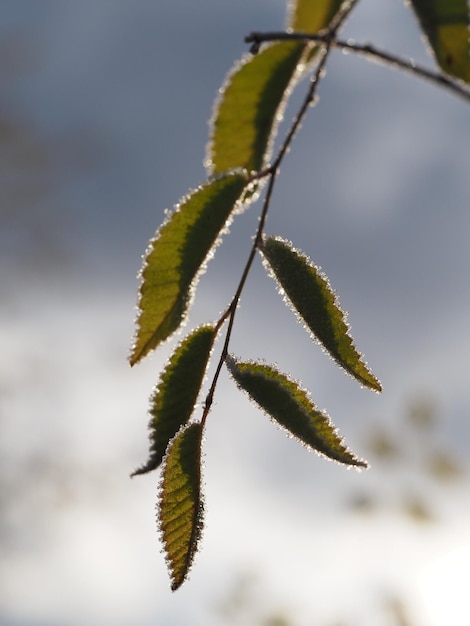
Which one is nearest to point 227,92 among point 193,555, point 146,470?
point 146,470

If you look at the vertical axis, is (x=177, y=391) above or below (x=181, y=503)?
above

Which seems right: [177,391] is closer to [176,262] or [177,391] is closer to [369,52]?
[176,262]

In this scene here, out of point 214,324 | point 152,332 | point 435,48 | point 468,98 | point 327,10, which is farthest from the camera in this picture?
point 214,324

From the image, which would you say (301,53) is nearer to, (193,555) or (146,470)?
(146,470)

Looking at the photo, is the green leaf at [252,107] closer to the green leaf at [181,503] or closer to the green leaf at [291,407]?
the green leaf at [291,407]

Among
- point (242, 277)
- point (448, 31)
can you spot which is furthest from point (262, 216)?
point (448, 31)

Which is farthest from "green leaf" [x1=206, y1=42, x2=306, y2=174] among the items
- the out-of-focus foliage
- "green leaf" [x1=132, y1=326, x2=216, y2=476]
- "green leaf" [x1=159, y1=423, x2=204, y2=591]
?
"green leaf" [x1=159, y1=423, x2=204, y2=591]

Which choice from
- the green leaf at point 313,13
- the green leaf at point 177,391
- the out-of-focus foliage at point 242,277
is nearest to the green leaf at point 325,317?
the out-of-focus foliage at point 242,277
